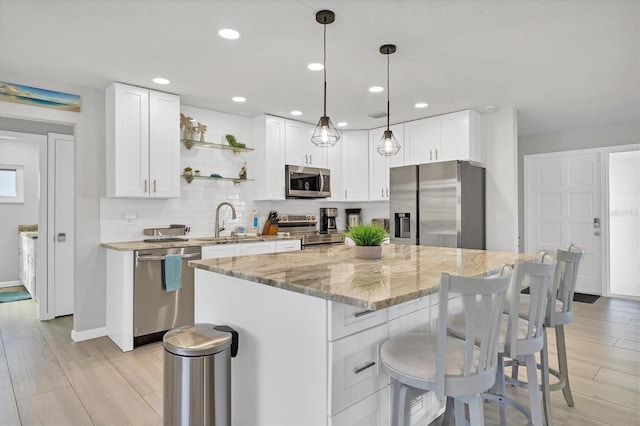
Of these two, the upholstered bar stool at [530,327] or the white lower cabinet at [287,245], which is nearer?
the upholstered bar stool at [530,327]

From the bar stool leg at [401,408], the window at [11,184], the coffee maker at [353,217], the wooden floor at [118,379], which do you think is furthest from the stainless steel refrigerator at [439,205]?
the window at [11,184]

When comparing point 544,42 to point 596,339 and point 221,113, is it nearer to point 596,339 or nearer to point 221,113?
point 596,339

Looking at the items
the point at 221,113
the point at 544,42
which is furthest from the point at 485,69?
the point at 221,113

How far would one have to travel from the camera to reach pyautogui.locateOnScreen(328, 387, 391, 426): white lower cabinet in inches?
60.2

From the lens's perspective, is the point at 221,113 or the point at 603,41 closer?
the point at 603,41

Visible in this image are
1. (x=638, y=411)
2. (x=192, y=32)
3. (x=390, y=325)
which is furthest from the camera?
(x=192, y=32)

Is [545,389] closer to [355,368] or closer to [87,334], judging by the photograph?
[355,368]

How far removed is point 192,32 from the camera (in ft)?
8.60

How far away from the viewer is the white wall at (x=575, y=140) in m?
5.37

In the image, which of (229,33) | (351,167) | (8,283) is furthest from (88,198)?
(8,283)

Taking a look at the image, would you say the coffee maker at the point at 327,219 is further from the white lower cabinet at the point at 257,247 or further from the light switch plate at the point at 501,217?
the light switch plate at the point at 501,217

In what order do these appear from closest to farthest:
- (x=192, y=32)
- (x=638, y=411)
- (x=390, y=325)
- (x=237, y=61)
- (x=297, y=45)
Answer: (x=390, y=325) → (x=638, y=411) → (x=192, y=32) → (x=297, y=45) → (x=237, y=61)

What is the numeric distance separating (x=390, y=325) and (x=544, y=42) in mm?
2388

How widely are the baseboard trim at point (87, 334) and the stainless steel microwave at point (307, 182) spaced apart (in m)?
2.55
